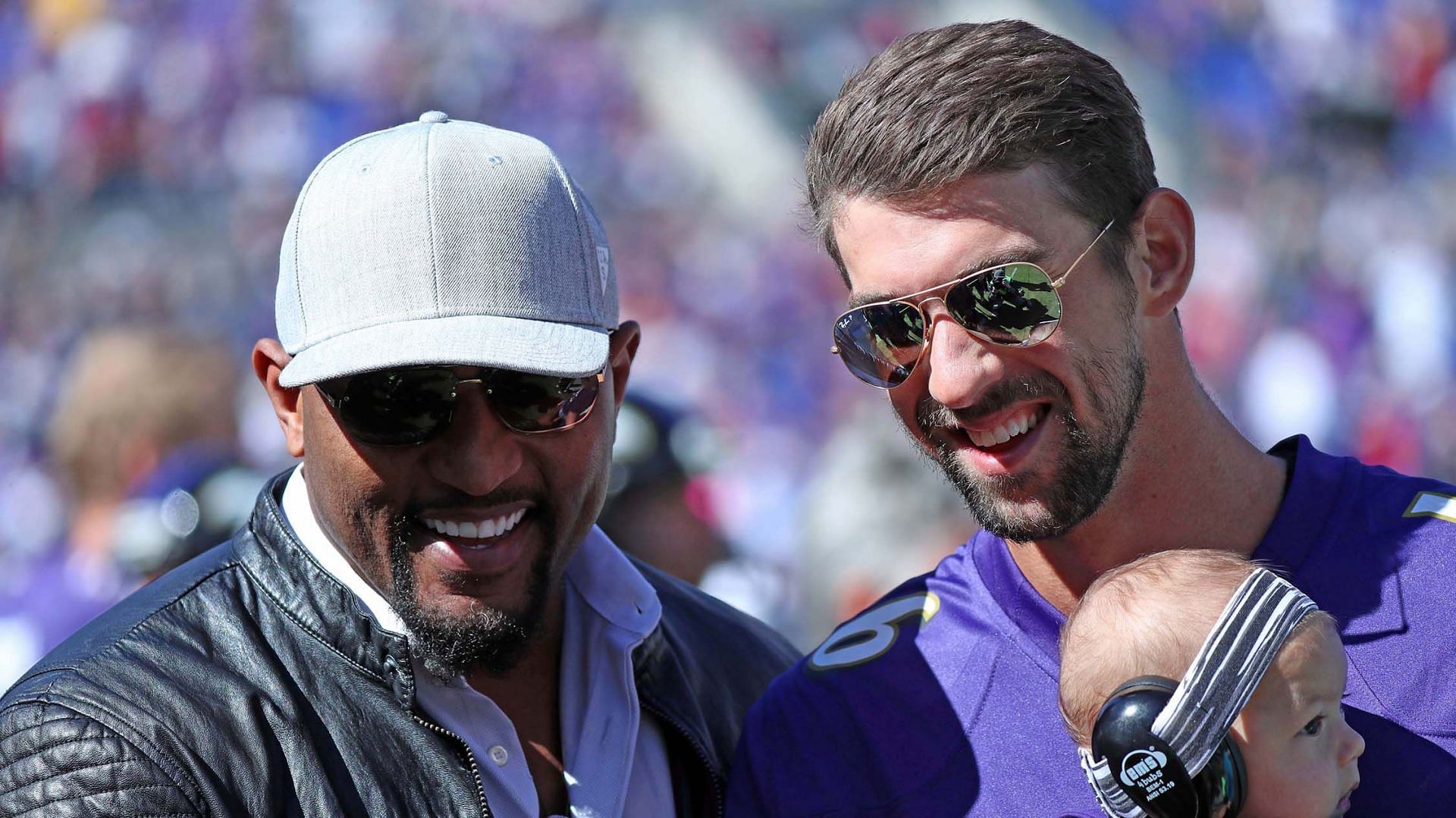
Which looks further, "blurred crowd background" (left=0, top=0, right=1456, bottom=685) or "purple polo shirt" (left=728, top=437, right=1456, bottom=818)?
"blurred crowd background" (left=0, top=0, right=1456, bottom=685)

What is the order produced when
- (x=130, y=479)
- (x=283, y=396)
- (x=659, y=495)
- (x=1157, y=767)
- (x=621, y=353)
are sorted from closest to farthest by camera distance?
A: (x=1157, y=767)
(x=283, y=396)
(x=621, y=353)
(x=130, y=479)
(x=659, y=495)

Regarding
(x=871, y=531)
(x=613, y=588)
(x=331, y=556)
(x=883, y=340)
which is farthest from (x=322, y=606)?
(x=871, y=531)

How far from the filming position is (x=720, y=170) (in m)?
12.3

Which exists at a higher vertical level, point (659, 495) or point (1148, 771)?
point (1148, 771)

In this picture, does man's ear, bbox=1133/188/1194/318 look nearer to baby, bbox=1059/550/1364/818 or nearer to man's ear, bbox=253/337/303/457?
baby, bbox=1059/550/1364/818

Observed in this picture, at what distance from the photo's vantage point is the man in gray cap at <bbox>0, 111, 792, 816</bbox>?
2.29m

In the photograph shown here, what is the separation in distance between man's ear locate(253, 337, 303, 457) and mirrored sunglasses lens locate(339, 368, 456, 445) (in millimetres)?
203

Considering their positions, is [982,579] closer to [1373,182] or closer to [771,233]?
[771,233]

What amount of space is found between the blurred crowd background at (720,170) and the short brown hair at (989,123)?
662cm

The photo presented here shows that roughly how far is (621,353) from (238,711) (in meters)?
0.96

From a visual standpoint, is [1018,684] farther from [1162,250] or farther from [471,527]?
[471,527]

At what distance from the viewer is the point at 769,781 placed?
256 centimetres

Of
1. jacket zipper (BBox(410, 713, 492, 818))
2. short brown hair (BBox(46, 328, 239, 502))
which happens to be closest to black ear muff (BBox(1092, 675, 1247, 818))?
jacket zipper (BBox(410, 713, 492, 818))

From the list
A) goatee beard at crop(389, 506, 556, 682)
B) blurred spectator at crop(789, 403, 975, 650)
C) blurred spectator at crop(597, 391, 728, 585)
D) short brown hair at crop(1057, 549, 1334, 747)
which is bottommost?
blurred spectator at crop(789, 403, 975, 650)
